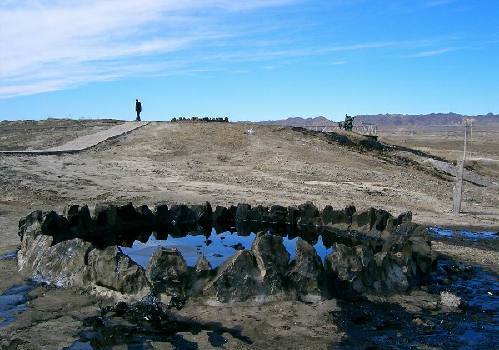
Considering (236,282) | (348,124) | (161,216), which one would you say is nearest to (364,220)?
(161,216)

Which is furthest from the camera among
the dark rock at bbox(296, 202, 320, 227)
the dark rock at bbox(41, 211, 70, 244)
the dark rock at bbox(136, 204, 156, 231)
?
the dark rock at bbox(296, 202, 320, 227)

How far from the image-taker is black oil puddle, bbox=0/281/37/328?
7030 millimetres

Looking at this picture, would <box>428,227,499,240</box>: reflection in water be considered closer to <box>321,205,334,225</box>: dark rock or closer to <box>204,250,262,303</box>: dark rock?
<box>321,205,334,225</box>: dark rock

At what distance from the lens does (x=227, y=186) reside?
734 inches

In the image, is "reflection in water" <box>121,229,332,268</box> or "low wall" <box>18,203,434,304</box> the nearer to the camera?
"low wall" <box>18,203,434,304</box>

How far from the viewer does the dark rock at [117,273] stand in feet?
25.1

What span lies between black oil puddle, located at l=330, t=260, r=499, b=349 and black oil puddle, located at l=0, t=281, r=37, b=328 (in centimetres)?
418

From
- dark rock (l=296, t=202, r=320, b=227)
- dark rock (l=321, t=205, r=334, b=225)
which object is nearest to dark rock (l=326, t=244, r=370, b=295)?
dark rock (l=321, t=205, r=334, b=225)

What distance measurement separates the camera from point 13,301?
25.1 feet

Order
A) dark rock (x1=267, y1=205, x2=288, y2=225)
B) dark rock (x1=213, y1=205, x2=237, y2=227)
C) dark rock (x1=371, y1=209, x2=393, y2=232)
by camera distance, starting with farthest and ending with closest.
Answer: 1. dark rock (x1=267, y1=205, x2=288, y2=225)
2. dark rock (x1=213, y1=205, x2=237, y2=227)
3. dark rock (x1=371, y1=209, x2=393, y2=232)

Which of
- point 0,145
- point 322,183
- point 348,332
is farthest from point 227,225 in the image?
point 0,145

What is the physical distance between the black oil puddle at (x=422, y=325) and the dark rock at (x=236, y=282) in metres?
1.18

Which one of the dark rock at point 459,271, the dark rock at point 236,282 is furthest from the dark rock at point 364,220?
the dark rock at point 236,282

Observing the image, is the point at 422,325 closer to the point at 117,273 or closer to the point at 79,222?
the point at 117,273
